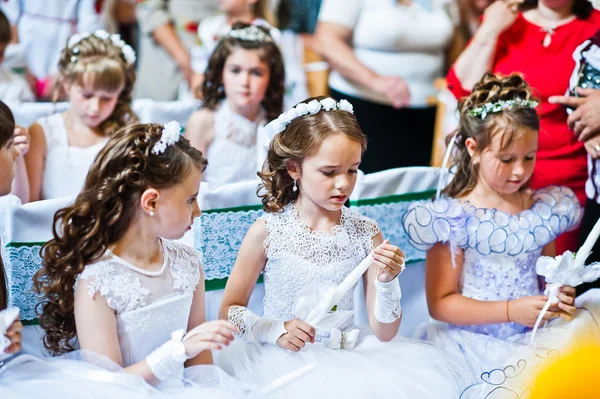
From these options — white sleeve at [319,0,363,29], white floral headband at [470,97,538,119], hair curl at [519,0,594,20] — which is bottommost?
white floral headband at [470,97,538,119]

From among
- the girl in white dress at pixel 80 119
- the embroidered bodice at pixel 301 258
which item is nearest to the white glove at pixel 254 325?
the embroidered bodice at pixel 301 258

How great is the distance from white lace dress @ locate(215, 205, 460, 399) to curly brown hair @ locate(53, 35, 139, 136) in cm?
99

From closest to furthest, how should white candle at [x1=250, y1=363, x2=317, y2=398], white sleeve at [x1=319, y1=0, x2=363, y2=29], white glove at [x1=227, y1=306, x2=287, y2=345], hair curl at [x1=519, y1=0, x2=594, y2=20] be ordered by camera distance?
1. white candle at [x1=250, y1=363, x2=317, y2=398]
2. white glove at [x1=227, y1=306, x2=287, y2=345]
3. hair curl at [x1=519, y1=0, x2=594, y2=20]
4. white sleeve at [x1=319, y1=0, x2=363, y2=29]

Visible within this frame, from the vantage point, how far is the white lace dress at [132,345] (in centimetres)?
165

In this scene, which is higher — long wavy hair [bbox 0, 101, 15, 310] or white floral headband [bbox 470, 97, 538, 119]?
white floral headband [bbox 470, 97, 538, 119]

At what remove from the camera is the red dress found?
2.45 meters

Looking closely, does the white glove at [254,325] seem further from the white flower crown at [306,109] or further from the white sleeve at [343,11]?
the white sleeve at [343,11]

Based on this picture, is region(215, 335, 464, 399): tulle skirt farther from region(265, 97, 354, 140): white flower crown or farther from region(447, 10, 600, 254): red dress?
region(447, 10, 600, 254): red dress

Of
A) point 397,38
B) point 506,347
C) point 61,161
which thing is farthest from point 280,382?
point 397,38

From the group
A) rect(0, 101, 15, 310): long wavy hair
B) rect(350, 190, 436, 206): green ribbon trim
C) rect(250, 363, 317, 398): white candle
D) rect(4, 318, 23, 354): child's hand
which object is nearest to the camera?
rect(4, 318, 23, 354): child's hand

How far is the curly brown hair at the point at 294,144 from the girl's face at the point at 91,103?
34.3 inches

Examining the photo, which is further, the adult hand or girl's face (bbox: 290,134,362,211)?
the adult hand

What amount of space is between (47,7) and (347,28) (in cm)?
181

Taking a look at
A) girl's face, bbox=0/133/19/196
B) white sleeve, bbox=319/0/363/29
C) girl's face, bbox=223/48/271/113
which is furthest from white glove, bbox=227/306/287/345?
white sleeve, bbox=319/0/363/29
